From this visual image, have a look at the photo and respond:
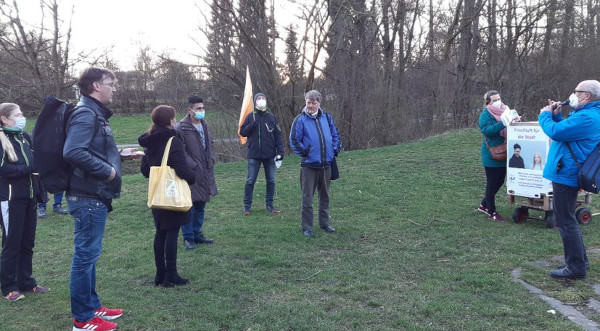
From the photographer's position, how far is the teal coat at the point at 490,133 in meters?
7.42

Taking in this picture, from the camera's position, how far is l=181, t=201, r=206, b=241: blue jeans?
21.7 feet

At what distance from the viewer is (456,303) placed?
179 inches

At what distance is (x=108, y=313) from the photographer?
442cm

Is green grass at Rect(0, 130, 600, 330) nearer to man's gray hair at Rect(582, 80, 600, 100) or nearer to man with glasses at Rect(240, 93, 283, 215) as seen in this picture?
man with glasses at Rect(240, 93, 283, 215)

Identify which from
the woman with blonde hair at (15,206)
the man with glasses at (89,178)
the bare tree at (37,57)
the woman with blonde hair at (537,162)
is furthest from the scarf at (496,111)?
the bare tree at (37,57)

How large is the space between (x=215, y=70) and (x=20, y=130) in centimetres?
1381

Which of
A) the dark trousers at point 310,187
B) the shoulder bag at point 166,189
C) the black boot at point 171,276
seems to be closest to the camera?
the shoulder bag at point 166,189

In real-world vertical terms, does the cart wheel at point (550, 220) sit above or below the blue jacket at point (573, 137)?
below

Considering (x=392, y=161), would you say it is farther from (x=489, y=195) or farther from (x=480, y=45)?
(x=480, y=45)

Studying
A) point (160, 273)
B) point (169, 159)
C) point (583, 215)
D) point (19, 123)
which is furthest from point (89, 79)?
point (583, 215)

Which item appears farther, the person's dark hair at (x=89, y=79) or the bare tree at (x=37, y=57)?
the bare tree at (x=37, y=57)

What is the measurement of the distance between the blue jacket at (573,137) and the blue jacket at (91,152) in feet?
13.8

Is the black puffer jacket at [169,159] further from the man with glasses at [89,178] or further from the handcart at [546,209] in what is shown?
the handcart at [546,209]

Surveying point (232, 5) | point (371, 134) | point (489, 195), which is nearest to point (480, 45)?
point (371, 134)
